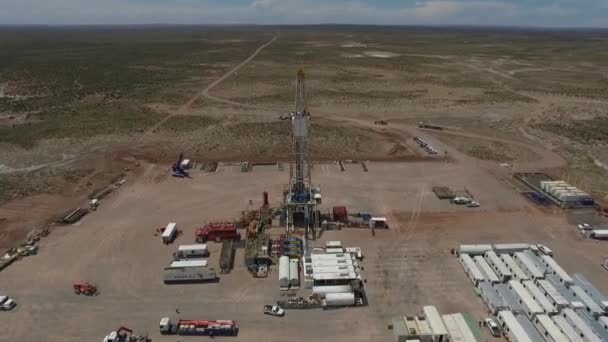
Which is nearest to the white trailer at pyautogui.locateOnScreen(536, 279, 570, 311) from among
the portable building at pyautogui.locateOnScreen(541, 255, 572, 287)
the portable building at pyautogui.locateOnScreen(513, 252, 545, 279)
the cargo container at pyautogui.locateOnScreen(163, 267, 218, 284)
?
the portable building at pyautogui.locateOnScreen(513, 252, 545, 279)

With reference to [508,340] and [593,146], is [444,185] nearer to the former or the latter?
[508,340]

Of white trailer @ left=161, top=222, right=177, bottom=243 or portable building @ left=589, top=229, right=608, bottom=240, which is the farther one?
portable building @ left=589, top=229, right=608, bottom=240

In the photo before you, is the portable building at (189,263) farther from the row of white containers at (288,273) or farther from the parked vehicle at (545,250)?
the parked vehicle at (545,250)

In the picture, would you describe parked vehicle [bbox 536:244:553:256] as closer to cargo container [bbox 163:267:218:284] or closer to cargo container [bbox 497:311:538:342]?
cargo container [bbox 497:311:538:342]

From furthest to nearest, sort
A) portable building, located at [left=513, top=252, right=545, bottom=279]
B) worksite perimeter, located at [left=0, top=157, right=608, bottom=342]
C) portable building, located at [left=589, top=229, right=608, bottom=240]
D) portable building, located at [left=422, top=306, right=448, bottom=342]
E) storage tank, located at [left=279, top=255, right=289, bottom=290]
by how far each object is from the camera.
→ portable building, located at [left=589, top=229, right=608, bottom=240] → portable building, located at [left=513, top=252, right=545, bottom=279] → storage tank, located at [left=279, top=255, right=289, bottom=290] → worksite perimeter, located at [left=0, top=157, right=608, bottom=342] → portable building, located at [left=422, top=306, right=448, bottom=342]

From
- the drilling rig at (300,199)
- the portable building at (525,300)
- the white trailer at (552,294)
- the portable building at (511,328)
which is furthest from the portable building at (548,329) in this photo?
the drilling rig at (300,199)

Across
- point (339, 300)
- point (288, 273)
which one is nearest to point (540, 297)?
point (339, 300)

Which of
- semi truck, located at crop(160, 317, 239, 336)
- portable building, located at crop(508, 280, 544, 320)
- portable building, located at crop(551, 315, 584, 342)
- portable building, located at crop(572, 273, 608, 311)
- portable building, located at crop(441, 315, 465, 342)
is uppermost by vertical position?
portable building, located at crop(572, 273, 608, 311)

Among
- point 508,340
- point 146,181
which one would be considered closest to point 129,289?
point 146,181
